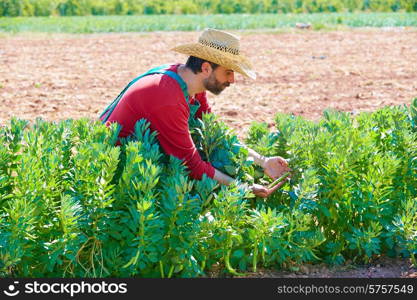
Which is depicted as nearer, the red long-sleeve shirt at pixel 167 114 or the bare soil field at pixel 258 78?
the red long-sleeve shirt at pixel 167 114

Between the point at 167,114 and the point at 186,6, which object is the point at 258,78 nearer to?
the point at 167,114

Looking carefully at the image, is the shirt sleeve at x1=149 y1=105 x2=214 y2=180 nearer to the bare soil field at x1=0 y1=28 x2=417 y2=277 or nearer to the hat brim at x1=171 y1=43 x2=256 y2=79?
the hat brim at x1=171 y1=43 x2=256 y2=79

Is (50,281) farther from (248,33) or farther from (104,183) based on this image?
(248,33)

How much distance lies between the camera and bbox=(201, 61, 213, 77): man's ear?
4.35 meters

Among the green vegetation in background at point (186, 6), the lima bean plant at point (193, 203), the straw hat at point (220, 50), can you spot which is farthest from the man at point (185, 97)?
the green vegetation in background at point (186, 6)

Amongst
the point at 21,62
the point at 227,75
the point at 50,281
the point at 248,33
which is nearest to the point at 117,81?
the point at 21,62

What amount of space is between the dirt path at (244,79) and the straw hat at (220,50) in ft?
12.6

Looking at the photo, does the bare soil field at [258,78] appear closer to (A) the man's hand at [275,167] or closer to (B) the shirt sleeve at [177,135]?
(A) the man's hand at [275,167]

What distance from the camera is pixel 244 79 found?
1247 centimetres

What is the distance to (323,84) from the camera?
11.9 m

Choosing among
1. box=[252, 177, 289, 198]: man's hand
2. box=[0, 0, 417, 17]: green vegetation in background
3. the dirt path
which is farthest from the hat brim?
box=[0, 0, 417, 17]: green vegetation in background

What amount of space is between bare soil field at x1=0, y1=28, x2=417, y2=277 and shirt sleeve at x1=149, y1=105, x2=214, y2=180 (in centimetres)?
82

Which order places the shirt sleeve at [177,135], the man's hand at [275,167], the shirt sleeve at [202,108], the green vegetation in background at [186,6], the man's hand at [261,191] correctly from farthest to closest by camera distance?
1. the green vegetation in background at [186,6]
2. the shirt sleeve at [202,108]
3. the man's hand at [275,167]
4. the man's hand at [261,191]
5. the shirt sleeve at [177,135]

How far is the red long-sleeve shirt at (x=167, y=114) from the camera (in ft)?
13.6
